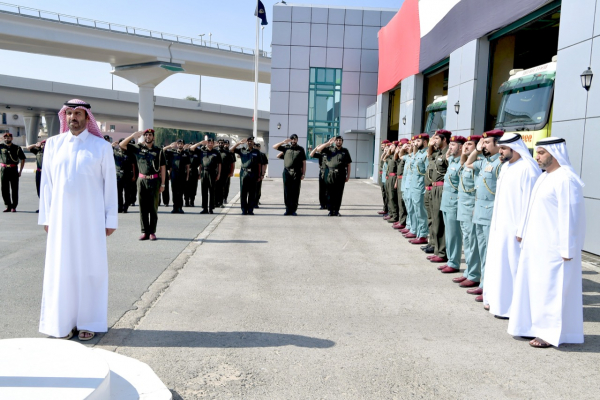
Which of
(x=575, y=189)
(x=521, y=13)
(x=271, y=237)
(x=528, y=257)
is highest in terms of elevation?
(x=521, y=13)

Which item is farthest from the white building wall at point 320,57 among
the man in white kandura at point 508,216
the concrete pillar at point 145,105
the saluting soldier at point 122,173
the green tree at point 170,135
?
the green tree at point 170,135

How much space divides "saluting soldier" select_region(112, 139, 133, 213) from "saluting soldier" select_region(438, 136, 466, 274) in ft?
29.5

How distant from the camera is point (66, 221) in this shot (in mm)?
4820

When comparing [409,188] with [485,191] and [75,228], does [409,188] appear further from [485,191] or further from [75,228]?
[75,228]

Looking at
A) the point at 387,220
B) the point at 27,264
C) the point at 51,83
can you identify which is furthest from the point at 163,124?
the point at 27,264

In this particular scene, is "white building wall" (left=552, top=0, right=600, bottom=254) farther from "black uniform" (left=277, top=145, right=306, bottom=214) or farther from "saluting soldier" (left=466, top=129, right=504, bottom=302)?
"black uniform" (left=277, top=145, right=306, bottom=214)

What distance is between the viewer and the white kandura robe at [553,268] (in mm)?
4809

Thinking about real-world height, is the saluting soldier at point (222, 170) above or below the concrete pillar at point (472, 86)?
below

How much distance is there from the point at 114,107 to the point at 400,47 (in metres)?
37.0

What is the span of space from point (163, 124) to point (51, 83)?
1494 cm

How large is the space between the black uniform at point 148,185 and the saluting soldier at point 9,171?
5.60 meters

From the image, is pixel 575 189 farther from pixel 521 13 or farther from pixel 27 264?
pixel 521 13

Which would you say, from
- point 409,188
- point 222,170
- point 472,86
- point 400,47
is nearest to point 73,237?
point 409,188

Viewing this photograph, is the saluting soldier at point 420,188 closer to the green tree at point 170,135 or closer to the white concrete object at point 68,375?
the white concrete object at point 68,375
